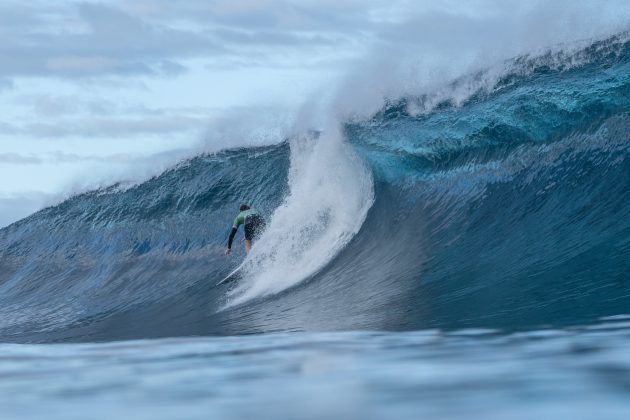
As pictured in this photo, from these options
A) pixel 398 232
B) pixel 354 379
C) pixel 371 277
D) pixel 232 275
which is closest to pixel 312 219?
pixel 232 275

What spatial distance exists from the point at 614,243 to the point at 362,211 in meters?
4.24

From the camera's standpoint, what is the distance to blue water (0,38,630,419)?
4.10 metres

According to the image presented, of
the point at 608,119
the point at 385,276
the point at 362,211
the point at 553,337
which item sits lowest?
the point at 553,337

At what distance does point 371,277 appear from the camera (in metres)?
9.75

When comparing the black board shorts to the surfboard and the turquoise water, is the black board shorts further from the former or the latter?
the turquoise water

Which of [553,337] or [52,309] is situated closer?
[553,337]

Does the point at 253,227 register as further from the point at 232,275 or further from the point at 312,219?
the point at 312,219

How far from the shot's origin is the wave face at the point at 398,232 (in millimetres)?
7883

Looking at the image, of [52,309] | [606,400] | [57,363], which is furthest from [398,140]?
[606,400]

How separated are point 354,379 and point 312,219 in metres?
7.83

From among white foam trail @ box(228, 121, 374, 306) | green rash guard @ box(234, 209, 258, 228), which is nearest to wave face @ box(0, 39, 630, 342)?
white foam trail @ box(228, 121, 374, 306)

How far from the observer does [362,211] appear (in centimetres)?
1212

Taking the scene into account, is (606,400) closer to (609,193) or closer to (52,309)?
(609,193)

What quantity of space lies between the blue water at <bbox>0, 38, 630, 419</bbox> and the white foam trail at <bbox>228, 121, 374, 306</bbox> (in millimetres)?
39
